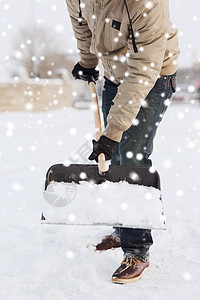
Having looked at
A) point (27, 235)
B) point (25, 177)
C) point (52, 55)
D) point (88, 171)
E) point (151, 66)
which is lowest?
point (52, 55)

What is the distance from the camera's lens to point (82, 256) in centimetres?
250

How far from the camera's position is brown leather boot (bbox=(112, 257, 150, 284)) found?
219 cm

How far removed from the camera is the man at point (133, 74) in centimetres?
196

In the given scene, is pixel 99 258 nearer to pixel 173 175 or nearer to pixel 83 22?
pixel 83 22

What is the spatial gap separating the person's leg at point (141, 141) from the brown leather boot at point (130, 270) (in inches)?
1.5

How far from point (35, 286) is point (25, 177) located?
2818 mm

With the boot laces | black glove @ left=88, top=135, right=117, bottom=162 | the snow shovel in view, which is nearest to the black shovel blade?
the snow shovel

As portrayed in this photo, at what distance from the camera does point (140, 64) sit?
6.47 ft

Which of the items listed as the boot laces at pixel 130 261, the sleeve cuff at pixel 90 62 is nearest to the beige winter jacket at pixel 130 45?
the sleeve cuff at pixel 90 62

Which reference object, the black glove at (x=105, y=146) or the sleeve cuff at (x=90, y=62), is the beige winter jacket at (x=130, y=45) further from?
the sleeve cuff at (x=90, y=62)

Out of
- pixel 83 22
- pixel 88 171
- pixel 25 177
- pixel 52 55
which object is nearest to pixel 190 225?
pixel 88 171

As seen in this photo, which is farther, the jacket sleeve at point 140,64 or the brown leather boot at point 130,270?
the brown leather boot at point 130,270

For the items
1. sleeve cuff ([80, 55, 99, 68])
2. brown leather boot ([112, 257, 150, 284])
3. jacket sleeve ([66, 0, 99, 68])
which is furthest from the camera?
sleeve cuff ([80, 55, 99, 68])

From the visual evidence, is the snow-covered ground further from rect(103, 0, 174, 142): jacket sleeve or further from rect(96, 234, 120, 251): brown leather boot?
rect(103, 0, 174, 142): jacket sleeve
